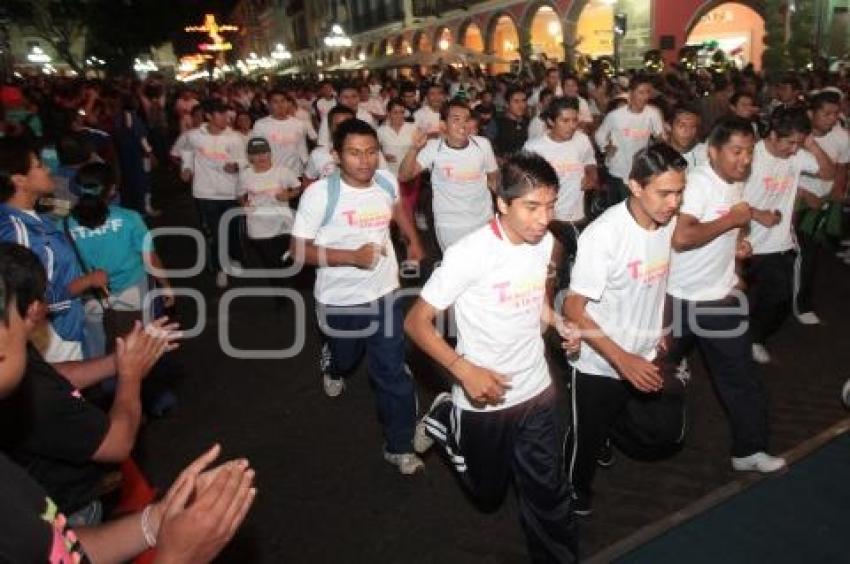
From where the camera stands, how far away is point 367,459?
16.1ft

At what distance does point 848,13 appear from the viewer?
→ 19.2 metres

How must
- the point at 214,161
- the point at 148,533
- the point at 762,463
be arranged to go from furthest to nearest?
1. the point at 214,161
2. the point at 762,463
3. the point at 148,533

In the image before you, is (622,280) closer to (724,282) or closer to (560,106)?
(724,282)

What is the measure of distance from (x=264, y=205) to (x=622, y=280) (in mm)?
5080

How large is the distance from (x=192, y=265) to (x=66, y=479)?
8473mm

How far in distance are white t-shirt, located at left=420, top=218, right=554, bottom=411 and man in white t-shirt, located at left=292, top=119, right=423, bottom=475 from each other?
1096 millimetres

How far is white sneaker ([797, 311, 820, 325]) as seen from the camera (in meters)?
6.76

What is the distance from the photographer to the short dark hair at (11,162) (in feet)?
12.9

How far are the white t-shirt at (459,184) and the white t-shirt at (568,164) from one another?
0.69 metres

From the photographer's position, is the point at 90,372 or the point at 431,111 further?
the point at 431,111

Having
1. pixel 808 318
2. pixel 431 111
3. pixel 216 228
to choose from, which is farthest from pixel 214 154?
pixel 808 318

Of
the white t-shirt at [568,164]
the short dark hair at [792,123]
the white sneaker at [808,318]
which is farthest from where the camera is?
the white t-shirt at [568,164]

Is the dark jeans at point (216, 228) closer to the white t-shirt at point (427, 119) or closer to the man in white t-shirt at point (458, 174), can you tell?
the white t-shirt at point (427, 119)

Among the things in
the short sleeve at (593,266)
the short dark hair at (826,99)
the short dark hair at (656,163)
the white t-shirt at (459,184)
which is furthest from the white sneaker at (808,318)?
the short sleeve at (593,266)
